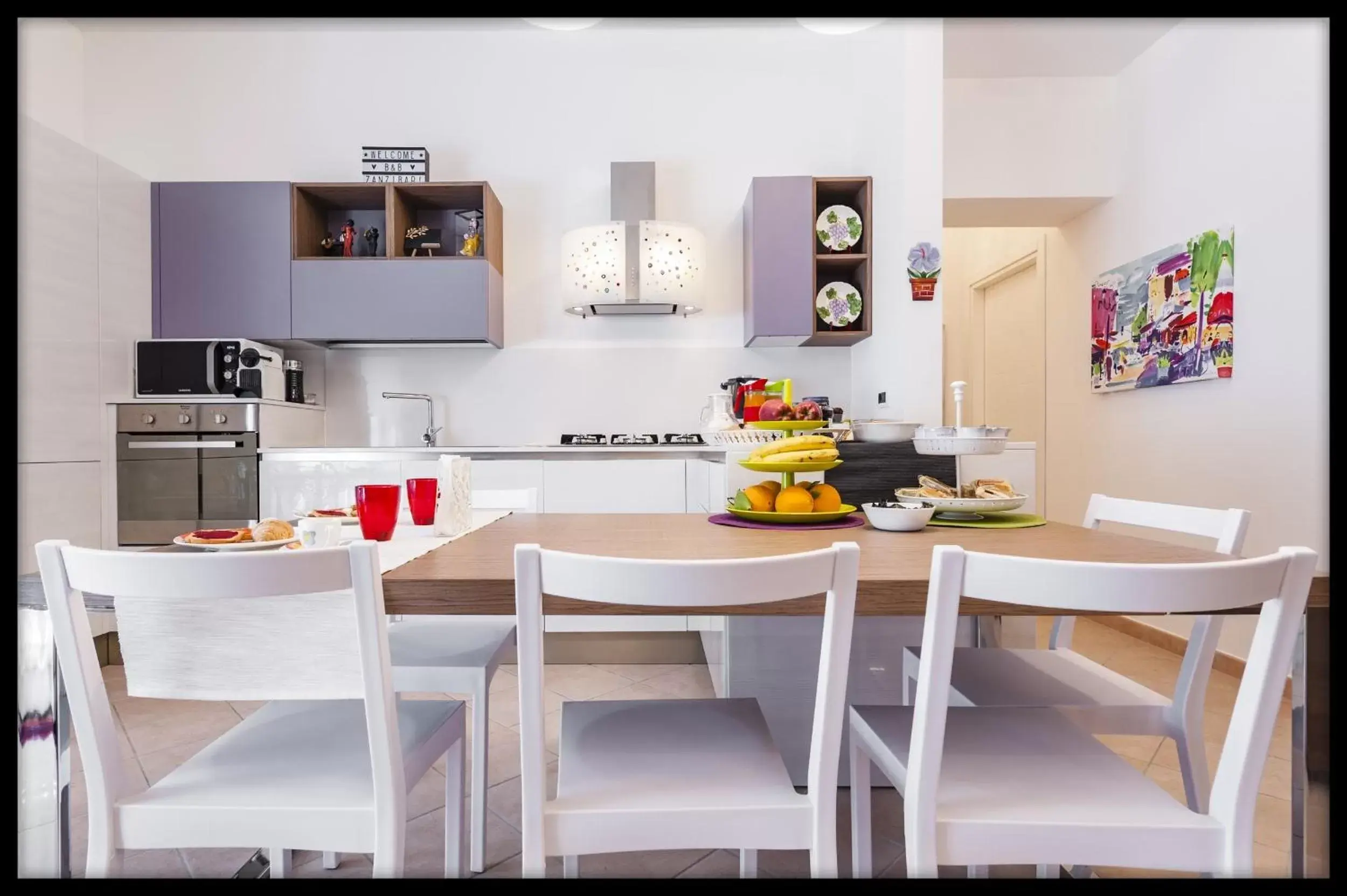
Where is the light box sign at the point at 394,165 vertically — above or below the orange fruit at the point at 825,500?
above

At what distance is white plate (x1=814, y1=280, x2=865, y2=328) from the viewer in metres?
3.42

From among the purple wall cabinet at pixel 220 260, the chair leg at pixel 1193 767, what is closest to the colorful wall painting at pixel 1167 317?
the chair leg at pixel 1193 767

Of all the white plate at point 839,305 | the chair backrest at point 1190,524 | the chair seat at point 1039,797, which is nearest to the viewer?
the chair seat at point 1039,797

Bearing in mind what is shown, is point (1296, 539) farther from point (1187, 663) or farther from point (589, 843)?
point (589, 843)

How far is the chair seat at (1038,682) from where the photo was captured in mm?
1351

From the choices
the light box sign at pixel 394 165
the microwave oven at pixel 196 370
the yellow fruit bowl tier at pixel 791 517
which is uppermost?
the light box sign at pixel 394 165

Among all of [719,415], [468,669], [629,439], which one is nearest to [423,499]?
[468,669]

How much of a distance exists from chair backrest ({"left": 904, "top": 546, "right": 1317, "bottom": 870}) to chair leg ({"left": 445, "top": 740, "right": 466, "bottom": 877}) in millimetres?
763

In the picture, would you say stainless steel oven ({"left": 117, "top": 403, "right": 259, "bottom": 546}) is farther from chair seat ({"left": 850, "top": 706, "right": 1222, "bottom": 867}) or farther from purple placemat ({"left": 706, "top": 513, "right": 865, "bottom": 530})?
chair seat ({"left": 850, "top": 706, "right": 1222, "bottom": 867})

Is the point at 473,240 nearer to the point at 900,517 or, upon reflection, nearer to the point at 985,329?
the point at 900,517

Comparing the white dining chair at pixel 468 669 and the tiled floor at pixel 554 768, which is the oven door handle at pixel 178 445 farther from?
the white dining chair at pixel 468 669

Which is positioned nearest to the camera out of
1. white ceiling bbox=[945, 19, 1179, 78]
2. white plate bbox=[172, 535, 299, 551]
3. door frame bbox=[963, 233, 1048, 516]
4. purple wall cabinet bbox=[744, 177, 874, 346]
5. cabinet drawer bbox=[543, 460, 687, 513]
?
white plate bbox=[172, 535, 299, 551]

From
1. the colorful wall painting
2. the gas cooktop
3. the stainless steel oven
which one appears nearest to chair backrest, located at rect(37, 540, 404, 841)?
the gas cooktop

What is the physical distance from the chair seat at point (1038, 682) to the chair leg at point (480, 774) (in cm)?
91
